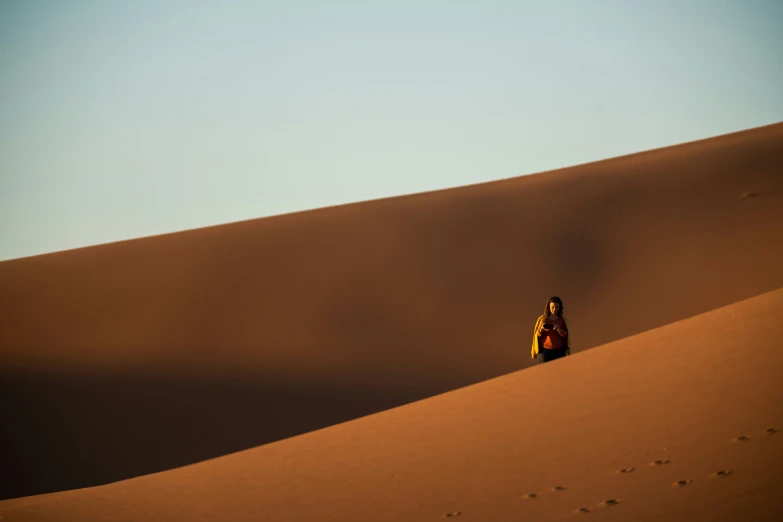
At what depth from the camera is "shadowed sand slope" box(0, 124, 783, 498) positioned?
15.4 m

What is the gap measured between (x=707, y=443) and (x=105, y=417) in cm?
1225

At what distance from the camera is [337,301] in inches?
796

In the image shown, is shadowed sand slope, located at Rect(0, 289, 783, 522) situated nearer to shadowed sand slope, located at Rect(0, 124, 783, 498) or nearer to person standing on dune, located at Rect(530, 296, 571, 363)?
person standing on dune, located at Rect(530, 296, 571, 363)

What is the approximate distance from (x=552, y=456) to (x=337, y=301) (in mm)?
14223

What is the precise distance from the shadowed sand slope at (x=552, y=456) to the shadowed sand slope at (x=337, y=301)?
6935 mm

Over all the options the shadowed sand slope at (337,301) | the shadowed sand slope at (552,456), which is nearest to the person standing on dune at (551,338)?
the shadowed sand slope at (552,456)

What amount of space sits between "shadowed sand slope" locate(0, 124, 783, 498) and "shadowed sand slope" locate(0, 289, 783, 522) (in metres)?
6.94

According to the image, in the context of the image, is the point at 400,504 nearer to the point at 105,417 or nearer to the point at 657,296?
the point at 105,417

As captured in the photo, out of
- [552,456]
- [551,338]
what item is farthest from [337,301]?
[552,456]

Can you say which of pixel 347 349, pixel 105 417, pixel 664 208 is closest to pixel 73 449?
pixel 105 417

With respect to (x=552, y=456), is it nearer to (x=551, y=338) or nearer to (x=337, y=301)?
(x=551, y=338)

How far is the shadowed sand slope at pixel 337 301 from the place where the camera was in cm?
1543

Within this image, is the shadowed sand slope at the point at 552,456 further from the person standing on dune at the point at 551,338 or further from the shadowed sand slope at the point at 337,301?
the shadowed sand slope at the point at 337,301

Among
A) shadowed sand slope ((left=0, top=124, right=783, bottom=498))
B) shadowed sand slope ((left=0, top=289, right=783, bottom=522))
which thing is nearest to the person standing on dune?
shadowed sand slope ((left=0, top=289, right=783, bottom=522))
